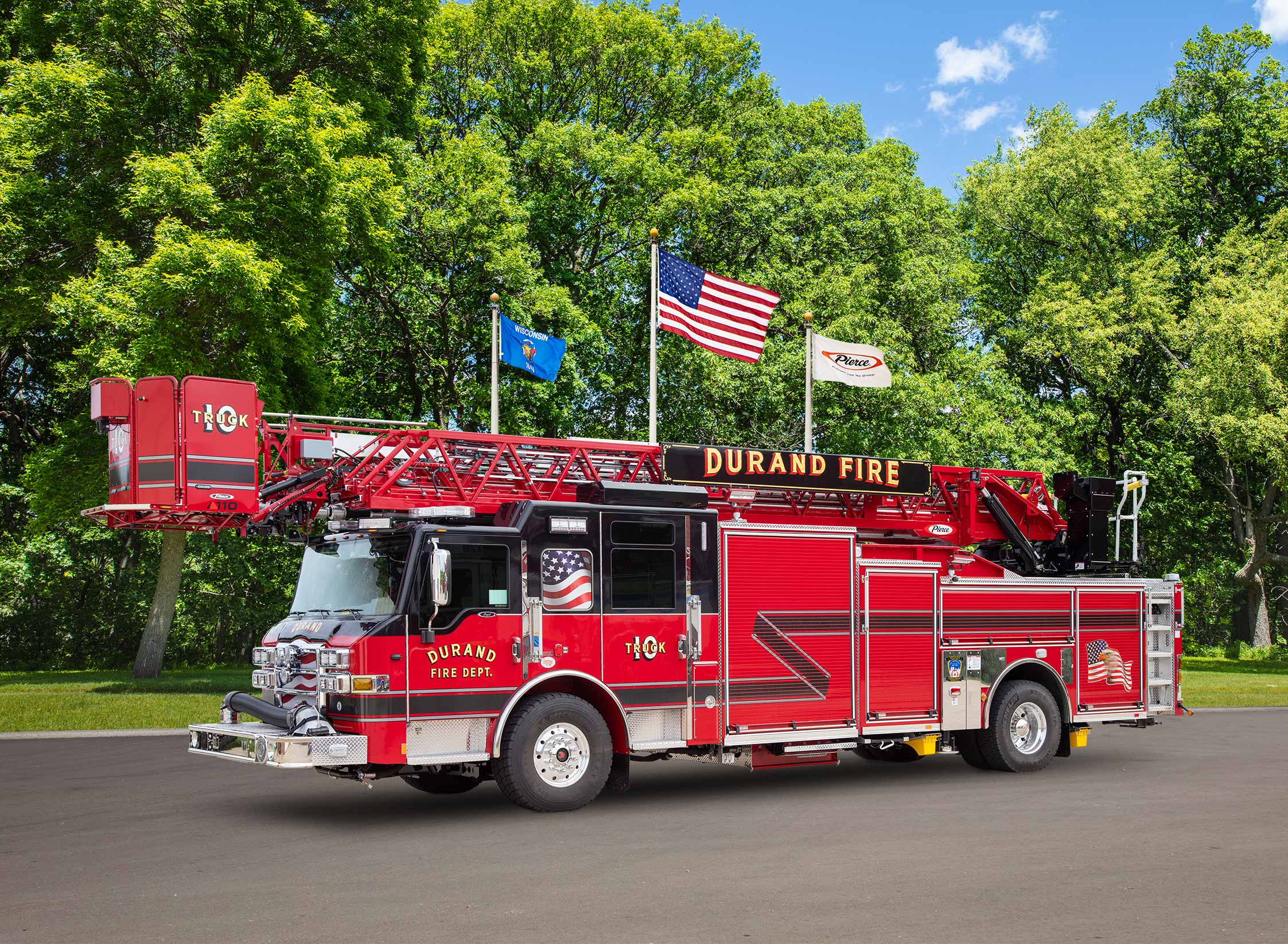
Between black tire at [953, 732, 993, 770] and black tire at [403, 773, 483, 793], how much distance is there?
581 cm

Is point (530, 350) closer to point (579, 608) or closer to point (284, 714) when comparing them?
point (579, 608)

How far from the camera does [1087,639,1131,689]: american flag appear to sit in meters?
15.0

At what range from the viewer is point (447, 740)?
1061 cm

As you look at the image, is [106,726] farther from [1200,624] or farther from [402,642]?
[1200,624]

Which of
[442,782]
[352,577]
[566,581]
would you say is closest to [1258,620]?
[442,782]

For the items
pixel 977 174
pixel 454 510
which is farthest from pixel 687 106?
pixel 454 510

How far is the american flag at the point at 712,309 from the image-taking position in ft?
66.3

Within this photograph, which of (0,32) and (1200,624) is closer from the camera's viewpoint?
(0,32)

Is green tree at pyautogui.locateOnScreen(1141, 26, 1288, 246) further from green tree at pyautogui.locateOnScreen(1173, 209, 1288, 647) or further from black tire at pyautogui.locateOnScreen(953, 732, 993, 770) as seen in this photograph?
black tire at pyautogui.locateOnScreen(953, 732, 993, 770)

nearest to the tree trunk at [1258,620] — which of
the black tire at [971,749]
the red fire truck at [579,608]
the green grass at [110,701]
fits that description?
the red fire truck at [579,608]

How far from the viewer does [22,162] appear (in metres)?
25.0

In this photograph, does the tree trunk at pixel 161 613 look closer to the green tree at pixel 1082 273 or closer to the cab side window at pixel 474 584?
the cab side window at pixel 474 584

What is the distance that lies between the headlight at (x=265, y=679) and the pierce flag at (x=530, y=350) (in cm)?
1006

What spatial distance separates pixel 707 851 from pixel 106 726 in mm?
13014
